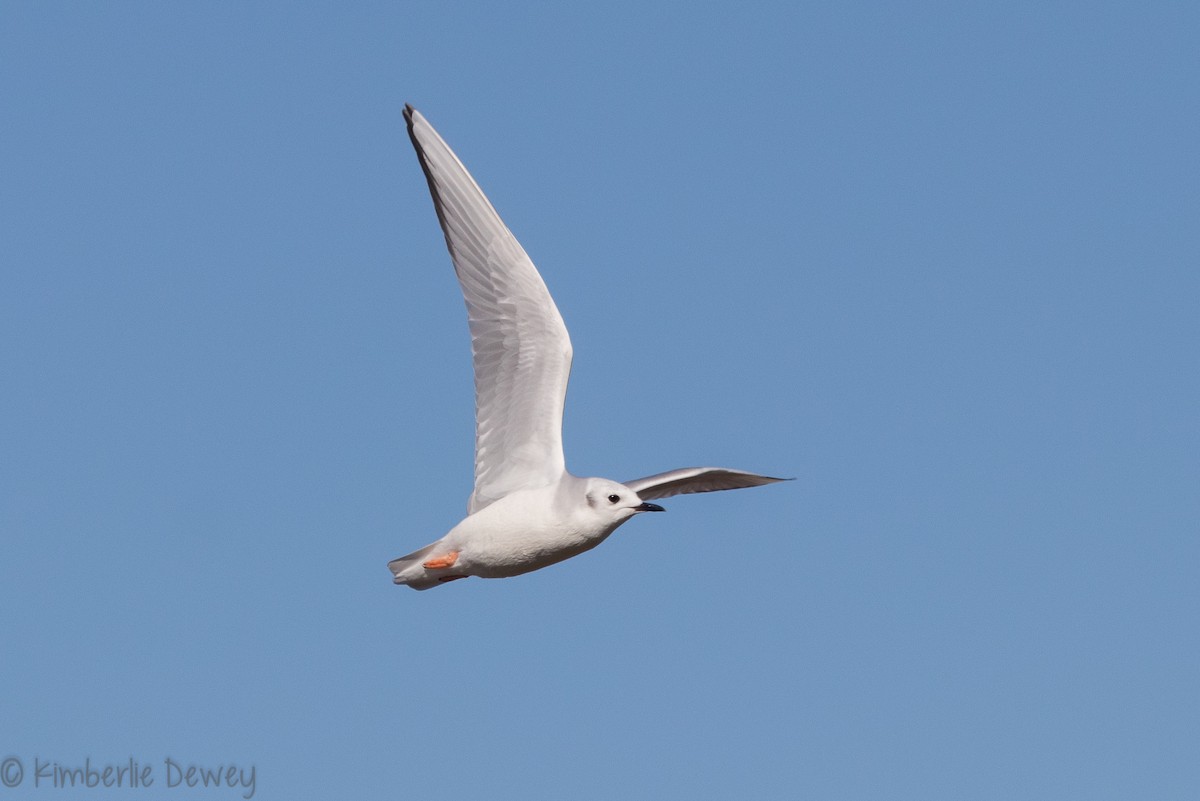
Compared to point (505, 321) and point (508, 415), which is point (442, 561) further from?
point (505, 321)

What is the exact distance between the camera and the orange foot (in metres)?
10.9

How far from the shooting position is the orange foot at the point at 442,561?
10938mm

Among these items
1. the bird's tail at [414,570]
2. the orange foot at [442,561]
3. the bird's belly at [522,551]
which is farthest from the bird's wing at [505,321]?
the bird's tail at [414,570]

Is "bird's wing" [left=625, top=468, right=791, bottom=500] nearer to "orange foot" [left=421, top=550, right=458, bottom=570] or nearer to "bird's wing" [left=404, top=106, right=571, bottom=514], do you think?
"bird's wing" [left=404, top=106, right=571, bottom=514]

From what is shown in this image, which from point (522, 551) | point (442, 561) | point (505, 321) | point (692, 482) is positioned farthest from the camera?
point (692, 482)

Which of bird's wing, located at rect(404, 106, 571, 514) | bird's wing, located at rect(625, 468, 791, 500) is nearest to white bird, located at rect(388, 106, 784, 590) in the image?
bird's wing, located at rect(404, 106, 571, 514)

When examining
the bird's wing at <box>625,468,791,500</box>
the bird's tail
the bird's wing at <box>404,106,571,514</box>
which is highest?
the bird's wing at <box>404,106,571,514</box>

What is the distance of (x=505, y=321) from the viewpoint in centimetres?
1084

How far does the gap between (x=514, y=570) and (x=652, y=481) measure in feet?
6.04

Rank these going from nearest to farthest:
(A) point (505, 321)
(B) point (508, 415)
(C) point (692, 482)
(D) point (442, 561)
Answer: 1. (A) point (505, 321)
2. (D) point (442, 561)
3. (B) point (508, 415)
4. (C) point (692, 482)

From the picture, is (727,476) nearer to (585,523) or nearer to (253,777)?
(585,523)

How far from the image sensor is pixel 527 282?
35.3ft

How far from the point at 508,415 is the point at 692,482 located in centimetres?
278

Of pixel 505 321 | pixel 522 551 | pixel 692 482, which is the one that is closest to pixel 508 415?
pixel 505 321
